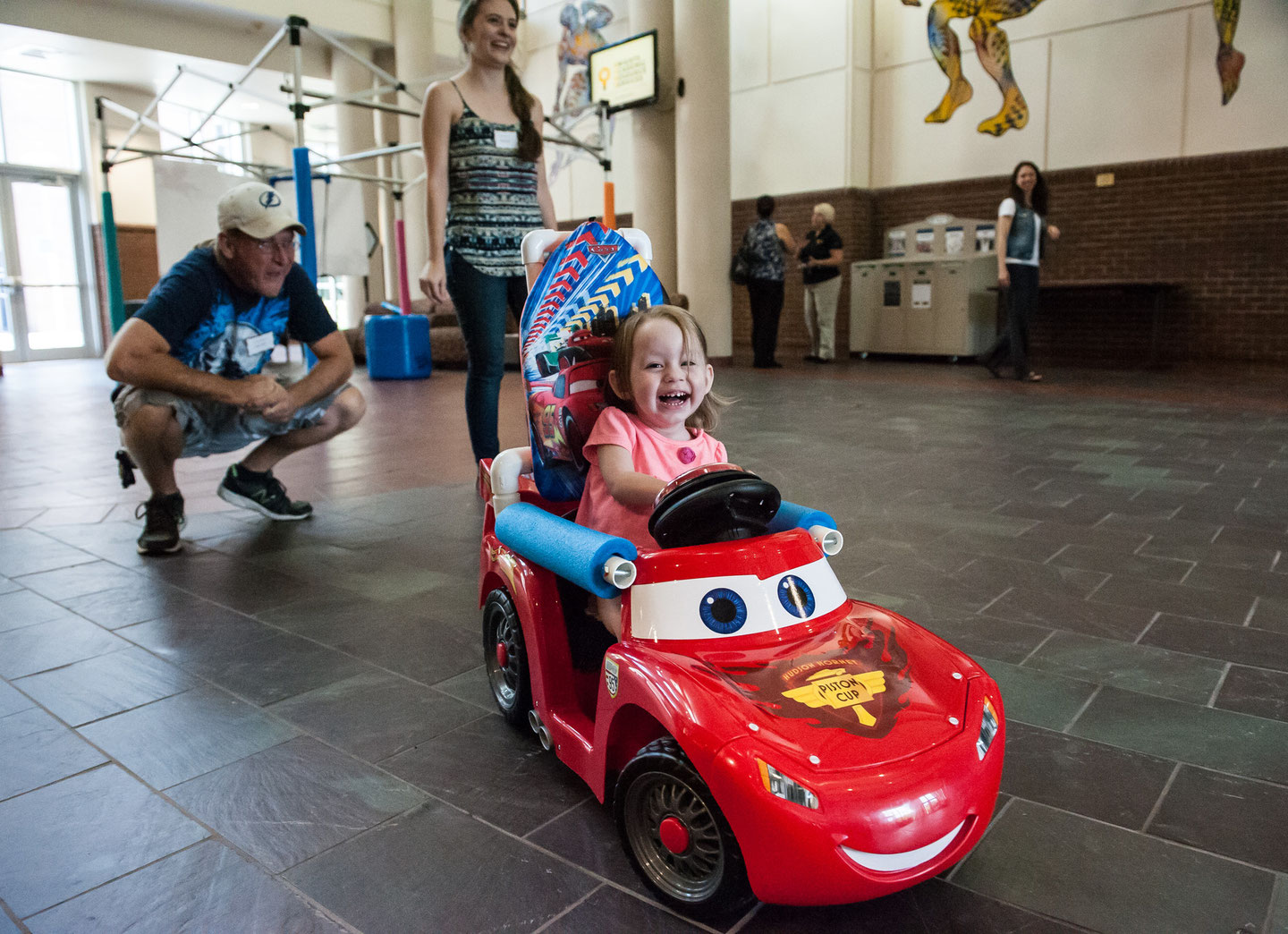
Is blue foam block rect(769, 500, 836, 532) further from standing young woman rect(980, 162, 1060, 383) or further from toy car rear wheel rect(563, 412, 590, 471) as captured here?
standing young woman rect(980, 162, 1060, 383)

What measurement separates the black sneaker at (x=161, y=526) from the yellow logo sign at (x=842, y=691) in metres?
2.54

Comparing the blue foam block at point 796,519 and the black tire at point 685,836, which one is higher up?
the blue foam block at point 796,519

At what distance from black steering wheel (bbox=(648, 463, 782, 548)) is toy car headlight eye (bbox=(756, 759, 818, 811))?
1.39 feet

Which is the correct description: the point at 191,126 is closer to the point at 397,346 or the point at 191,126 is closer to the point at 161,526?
the point at 397,346

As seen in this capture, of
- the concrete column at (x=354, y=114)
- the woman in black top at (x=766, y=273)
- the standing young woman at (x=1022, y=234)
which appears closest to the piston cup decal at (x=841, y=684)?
the standing young woman at (x=1022, y=234)

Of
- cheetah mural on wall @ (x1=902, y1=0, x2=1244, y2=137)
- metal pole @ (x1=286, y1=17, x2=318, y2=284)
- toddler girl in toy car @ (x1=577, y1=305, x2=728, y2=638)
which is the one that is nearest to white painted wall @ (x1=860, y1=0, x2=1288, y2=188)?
cheetah mural on wall @ (x1=902, y1=0, x2=1244, y2=137)

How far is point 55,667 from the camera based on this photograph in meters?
2.11

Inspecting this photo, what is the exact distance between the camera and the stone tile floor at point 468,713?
1.27 metres

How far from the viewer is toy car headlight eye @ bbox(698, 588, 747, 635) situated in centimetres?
139

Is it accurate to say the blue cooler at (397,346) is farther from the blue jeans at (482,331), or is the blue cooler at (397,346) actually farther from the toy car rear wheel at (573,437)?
the toy car rear wheel at (573,437)

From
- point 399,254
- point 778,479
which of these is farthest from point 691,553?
point 399,254

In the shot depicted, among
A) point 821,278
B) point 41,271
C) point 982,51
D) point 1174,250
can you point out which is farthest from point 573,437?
point 41,271

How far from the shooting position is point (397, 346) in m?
9.69

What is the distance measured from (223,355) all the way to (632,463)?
6.87 ft
